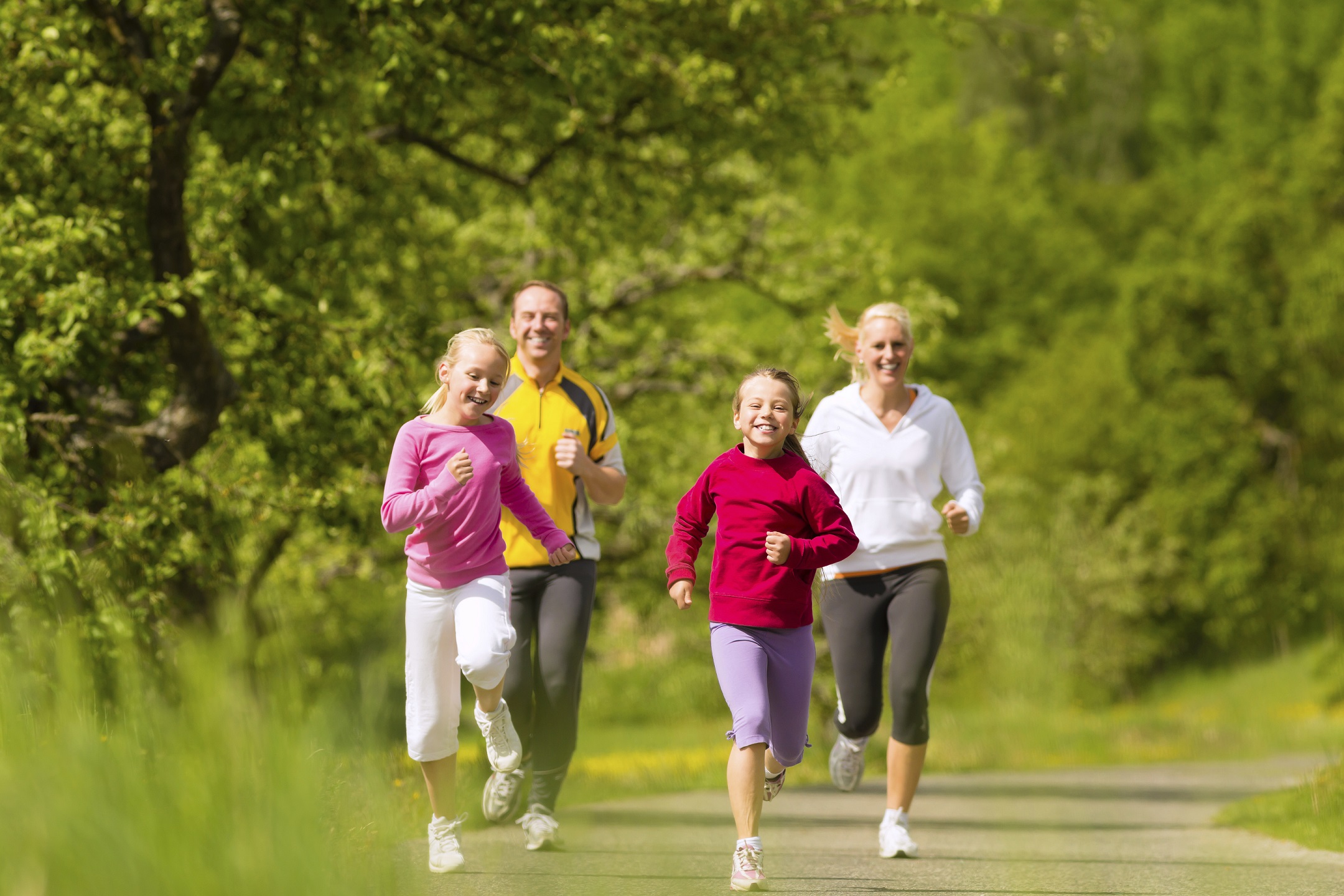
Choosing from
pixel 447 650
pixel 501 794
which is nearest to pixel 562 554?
pixel 447 650

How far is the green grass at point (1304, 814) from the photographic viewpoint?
7289mm

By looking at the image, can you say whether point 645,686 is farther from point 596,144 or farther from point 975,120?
point 975,120

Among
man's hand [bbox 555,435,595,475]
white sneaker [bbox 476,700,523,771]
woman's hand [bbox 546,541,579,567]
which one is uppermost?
man's hand [bbox 555,435,595,475]

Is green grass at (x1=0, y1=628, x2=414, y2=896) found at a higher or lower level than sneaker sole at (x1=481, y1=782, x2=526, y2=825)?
higher

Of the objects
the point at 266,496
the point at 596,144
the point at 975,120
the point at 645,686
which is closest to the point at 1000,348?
the point at 975,120

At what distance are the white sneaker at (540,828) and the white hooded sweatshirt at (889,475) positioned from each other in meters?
1.56

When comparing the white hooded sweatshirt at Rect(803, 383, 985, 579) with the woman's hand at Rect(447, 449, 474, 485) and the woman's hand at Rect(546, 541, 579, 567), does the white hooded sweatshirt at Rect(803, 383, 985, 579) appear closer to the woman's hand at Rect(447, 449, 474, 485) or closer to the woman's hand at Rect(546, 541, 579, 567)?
the woman's hand at Rect(546, 541, 579, 567)

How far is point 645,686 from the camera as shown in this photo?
67.6 ft

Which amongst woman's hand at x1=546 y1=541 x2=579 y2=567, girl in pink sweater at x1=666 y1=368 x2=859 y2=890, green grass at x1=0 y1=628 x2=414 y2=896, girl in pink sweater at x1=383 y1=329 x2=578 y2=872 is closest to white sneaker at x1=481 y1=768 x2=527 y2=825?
girl in pink sweater at x1=383 y1=329 x2=578 y2=872

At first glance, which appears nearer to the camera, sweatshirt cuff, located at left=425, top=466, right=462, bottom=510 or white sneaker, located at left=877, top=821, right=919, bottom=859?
sweatshirt cuff, located at left=425, top=466, right=462, bottom=510

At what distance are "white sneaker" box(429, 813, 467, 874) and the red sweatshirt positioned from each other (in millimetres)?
1225

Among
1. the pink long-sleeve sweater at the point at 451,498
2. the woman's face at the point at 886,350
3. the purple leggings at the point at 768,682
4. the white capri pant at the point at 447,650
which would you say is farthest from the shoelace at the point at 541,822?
the woman's face at the point at 886,350

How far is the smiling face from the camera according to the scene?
5461 millimetres

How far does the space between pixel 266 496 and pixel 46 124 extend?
9.08ft
